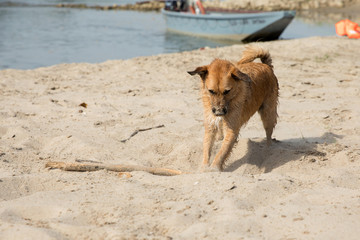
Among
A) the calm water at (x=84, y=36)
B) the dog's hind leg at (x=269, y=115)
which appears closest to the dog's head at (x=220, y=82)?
the dog's hind leg at (x=269, y=115)

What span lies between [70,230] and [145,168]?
160 centimetres

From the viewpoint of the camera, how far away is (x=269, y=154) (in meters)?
5.75

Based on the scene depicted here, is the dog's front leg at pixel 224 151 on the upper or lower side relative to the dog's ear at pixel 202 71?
lower

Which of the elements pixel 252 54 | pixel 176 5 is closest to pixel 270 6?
pixel 176 5

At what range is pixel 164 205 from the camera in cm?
381

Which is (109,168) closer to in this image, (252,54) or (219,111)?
(219,111)

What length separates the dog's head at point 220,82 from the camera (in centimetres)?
498

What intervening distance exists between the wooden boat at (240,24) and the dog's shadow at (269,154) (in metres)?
14.9

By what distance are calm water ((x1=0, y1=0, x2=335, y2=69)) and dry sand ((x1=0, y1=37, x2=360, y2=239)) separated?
5491 mm

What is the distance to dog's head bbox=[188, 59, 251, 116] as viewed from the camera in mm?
4980

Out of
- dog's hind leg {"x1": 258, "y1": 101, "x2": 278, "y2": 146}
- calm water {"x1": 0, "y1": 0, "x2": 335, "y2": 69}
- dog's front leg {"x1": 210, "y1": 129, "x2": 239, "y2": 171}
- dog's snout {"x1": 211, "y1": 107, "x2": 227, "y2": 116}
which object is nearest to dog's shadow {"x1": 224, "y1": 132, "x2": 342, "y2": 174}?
dog's hind leg {"x1": 258, "y1": 101, "x2": 278, "y2": 146}

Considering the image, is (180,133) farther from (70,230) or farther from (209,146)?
(70,230)

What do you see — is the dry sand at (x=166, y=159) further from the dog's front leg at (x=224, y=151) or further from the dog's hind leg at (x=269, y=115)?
the dog's front leg at (x=224, y=151)

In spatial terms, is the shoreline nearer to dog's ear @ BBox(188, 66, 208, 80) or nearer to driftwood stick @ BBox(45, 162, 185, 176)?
dog's ear @ BBox(188, 66, 208, 80)
